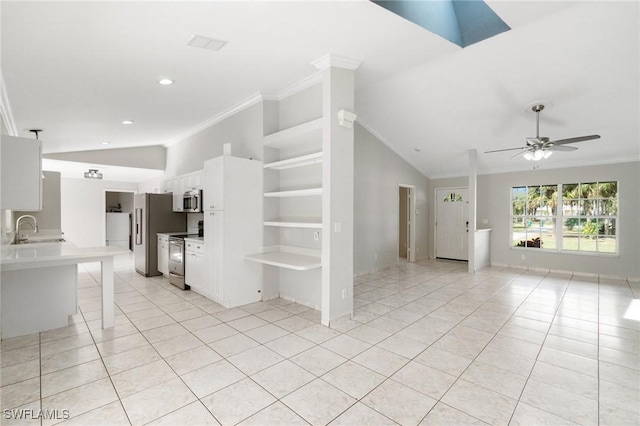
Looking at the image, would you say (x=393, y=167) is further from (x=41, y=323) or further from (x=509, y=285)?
(x=41, y=323)

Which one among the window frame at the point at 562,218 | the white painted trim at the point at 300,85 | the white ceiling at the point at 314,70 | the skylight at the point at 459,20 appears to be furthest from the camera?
the window frame at the point at 562,218

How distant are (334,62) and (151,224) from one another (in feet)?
15.8

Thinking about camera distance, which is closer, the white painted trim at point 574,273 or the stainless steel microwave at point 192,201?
the stainless steel microwave at point 192,201

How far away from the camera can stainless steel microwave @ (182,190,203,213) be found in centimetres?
546

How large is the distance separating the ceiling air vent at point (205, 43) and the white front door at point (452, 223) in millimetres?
7278

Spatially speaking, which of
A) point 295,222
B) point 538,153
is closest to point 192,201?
point 295,222

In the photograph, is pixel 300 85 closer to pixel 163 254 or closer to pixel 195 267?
pixel 195 267

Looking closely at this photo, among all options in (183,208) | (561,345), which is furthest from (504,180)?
(183,208)

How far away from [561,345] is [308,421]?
2.83 m

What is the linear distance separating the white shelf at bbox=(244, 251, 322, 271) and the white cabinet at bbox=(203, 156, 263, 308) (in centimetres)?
23

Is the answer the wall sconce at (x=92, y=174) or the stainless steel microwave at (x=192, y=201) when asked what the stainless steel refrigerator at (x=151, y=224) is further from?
the wall sconce at (x=92, y=174)

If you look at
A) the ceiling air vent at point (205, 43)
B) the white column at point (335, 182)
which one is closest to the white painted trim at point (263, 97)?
the white column at point (335, 182)

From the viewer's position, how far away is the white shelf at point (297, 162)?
3.75 meters

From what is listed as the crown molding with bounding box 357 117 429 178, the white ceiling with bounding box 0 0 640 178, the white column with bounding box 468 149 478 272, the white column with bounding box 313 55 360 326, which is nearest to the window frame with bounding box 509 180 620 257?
the white ceiling with bounding box 0 0 640 178
